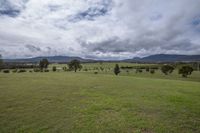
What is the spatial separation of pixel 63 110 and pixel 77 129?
422 cm

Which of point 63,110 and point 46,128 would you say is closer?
point 46,128

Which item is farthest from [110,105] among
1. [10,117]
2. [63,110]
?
[10,117]

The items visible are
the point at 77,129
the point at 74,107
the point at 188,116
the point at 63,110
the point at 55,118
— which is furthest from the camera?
the point at 74,107

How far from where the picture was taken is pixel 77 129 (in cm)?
942

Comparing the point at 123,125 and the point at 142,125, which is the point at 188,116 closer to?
the point at 142,125

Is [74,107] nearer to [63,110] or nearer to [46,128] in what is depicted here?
[63,110]

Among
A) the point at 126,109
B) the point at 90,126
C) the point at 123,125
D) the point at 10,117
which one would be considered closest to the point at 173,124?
the point at 123,125

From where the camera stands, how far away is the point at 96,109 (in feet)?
45.0

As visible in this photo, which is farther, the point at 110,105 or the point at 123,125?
the point at 110,105

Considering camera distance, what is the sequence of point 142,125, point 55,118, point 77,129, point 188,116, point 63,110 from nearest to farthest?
point 77,129
point 142,125
point 55,118
point 188,116
point 63,110

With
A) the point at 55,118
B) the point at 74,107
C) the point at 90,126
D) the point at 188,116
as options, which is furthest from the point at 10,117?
the point at 188,116

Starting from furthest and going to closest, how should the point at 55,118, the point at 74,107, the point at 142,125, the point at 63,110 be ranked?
the point at 74,107 < the point at 63,110 < the point at 55,118 < the point at 142,125

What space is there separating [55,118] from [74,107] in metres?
3.24

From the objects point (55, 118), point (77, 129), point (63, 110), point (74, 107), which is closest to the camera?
point (77, 129)
